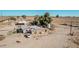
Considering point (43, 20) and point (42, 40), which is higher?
point (43, 20)

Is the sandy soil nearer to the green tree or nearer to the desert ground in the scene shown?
the desert ground

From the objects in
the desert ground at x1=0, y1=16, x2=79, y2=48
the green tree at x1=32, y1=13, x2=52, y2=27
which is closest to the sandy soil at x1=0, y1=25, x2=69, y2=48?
the desert ground at x1=0, y1=16, x2=79, y2=48

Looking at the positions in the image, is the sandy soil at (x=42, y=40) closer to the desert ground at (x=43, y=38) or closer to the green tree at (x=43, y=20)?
the desert ground at (x=43, y=38)

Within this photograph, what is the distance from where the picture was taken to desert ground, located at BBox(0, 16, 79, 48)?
3.24 metres

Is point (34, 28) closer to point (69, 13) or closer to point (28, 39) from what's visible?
point (28, 39)

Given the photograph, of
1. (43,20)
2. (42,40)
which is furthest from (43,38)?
(43,20)

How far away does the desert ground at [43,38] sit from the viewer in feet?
10.6

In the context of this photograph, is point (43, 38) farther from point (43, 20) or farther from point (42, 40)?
point (43, 20)

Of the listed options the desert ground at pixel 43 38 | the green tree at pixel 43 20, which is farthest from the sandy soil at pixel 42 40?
the green tree at pixel 43 20

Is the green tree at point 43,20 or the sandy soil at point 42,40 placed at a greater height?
the green tree at point 43,20

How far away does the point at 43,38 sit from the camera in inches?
128
